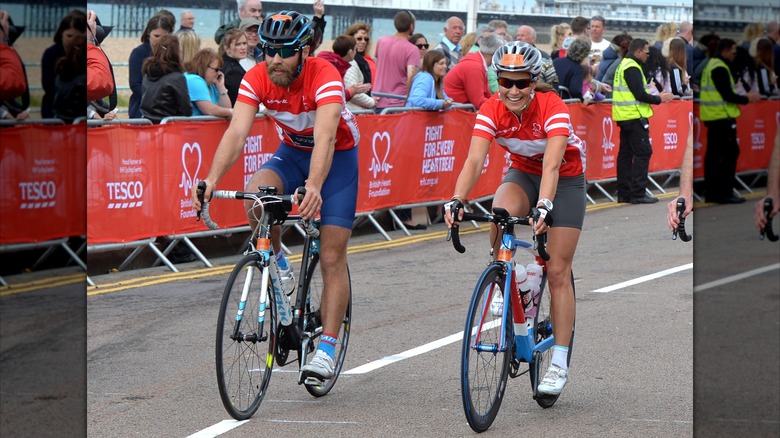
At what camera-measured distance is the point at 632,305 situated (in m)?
9.33

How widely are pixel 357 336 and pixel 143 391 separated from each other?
1.85 m

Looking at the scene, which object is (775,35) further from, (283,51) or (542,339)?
(542,339)

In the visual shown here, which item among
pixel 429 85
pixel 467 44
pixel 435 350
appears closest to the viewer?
pixel 435 350

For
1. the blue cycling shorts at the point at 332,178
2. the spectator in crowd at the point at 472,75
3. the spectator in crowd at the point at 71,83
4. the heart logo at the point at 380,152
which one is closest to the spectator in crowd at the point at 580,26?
the spectator in crowd at the point at 472,75

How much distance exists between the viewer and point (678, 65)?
17047mm

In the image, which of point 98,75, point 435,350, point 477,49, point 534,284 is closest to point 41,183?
point 98,75

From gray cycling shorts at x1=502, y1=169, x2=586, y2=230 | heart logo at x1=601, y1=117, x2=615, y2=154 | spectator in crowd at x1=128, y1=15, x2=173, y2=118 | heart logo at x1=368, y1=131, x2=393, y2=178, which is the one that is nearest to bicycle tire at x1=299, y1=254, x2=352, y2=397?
gray cycling shorts at x1=502, y1=169, x2=586, y2=230

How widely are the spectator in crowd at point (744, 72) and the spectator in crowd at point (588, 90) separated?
13938mm

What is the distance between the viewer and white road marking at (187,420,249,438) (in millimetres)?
5732

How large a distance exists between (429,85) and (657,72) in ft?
15.7

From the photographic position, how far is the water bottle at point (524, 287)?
242 inches

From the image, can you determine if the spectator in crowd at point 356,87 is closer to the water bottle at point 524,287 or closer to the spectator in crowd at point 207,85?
the spectator in crowd at point 207,85

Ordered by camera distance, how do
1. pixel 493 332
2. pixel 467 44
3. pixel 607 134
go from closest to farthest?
1. pixel 493 332
2. pixel 467 44
3. pixel 607 134

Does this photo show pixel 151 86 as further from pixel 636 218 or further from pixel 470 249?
pixel 636 218
